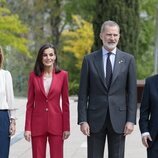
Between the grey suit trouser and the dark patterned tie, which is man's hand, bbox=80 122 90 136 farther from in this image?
the dark patterned tie

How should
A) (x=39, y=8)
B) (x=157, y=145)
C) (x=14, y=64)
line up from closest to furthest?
(x=157, y=145) < (x=14, y=64) < (x=39, y=8)

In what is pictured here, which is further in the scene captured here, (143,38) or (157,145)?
(143,38)

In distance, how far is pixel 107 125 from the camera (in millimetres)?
6168

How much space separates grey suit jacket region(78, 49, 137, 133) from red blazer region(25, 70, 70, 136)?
40 cm

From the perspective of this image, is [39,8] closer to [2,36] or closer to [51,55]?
[2,36]

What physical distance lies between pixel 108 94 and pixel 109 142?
559 millimetres

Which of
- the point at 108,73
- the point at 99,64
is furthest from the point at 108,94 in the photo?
the point at 99,64

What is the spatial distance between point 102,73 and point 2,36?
32.4ft

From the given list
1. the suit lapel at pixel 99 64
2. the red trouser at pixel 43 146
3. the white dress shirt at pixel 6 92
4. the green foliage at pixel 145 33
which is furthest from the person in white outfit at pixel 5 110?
the green foliage at pixel 145 33

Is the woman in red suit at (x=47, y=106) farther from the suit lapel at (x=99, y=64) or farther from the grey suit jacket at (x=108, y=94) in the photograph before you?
the suit lapel at (x=99, y=64)

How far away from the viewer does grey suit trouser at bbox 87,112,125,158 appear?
20.2 ft

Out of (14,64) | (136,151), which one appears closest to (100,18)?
(14,64)

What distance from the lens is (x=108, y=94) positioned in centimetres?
610

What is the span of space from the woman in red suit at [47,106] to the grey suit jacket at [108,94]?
1.33 feet
